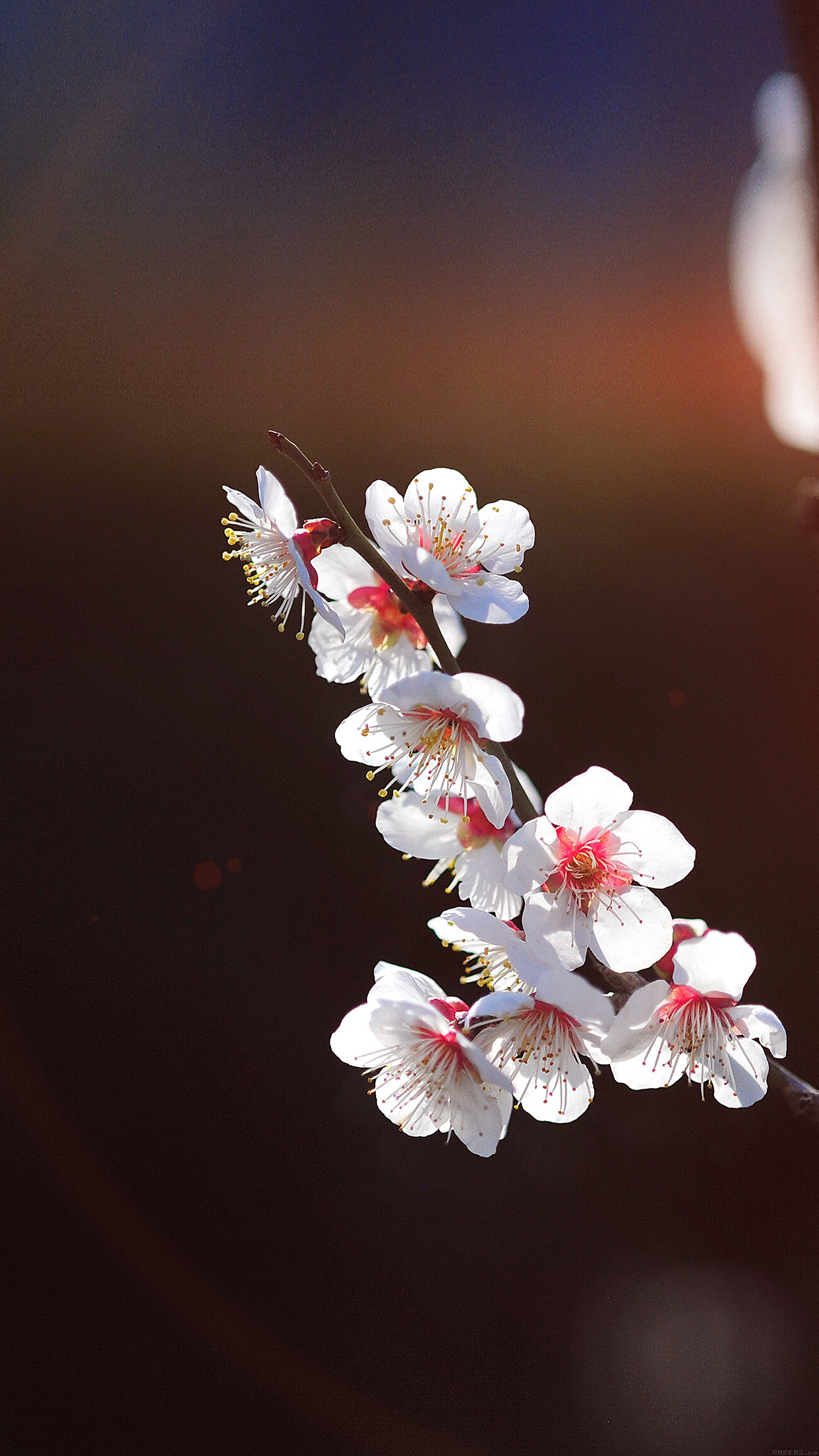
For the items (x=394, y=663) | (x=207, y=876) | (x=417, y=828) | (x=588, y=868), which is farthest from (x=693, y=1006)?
(x=207, y=876)

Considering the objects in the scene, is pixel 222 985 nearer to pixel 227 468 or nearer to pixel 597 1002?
pixel 227 468

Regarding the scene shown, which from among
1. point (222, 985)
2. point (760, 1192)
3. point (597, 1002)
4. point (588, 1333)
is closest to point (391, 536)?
point (597, 1002)

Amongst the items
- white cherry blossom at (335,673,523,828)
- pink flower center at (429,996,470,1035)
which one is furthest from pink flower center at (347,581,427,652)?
pink flower center at (429,996,470,1035)

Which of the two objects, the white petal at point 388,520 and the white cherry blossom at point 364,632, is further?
the white cherry blossom at point 364,632

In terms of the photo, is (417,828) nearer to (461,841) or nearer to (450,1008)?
(461,841)

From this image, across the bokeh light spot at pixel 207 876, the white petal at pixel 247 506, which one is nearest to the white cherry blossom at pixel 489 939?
the white petal at pixel 247 506

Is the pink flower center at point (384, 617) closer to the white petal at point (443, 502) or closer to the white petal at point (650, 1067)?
the white petal at point (443, 502)

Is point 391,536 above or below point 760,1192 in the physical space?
above
